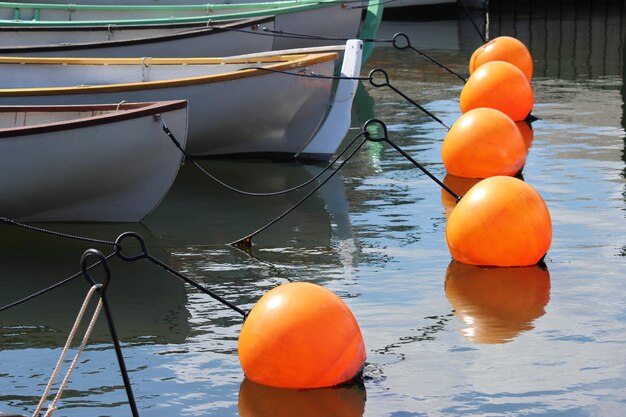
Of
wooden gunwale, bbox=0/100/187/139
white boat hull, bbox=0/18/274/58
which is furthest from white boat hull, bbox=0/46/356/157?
wooden gunwale, bbox=0/100/187/139

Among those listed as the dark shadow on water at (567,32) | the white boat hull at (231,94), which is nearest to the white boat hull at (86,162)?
the white boat hull at (231,94)

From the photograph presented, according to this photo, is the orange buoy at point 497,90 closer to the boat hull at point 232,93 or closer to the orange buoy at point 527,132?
the orange buoy at point 527,132

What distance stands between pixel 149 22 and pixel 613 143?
23.7 ft

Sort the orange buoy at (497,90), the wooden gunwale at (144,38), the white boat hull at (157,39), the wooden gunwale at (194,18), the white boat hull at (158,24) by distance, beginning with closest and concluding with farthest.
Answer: the wooden gunwale at (144,38) < the orange buoy at (497,90) < the white boat hull at (157,39) < the white boat hull at (158,24) < the wooden gunwale at (194,18)

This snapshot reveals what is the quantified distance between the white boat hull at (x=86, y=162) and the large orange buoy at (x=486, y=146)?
334cm

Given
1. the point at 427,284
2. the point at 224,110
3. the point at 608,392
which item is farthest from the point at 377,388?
the point at 224,110

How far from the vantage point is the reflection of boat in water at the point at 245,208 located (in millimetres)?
11742

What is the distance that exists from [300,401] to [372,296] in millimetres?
2201

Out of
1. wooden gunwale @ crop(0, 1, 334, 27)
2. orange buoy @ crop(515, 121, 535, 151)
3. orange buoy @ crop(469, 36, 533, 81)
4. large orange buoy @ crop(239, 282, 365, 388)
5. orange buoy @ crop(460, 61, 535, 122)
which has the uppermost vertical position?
wooden gunwale @ crop(0, 1, 334, 27)

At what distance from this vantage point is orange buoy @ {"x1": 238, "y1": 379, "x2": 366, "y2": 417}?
24.4 ft

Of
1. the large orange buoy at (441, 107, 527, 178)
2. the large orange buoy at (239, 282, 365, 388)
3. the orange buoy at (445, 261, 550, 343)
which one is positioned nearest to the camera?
the large orange buoy at (239, 282, 365, 388)

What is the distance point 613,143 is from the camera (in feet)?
50.8

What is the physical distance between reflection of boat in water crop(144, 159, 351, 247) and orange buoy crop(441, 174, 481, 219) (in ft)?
3.27

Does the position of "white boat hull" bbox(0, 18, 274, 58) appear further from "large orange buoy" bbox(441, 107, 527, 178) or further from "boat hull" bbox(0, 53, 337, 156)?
"large orange buoy" bbox(441, 107, 527, 178)
